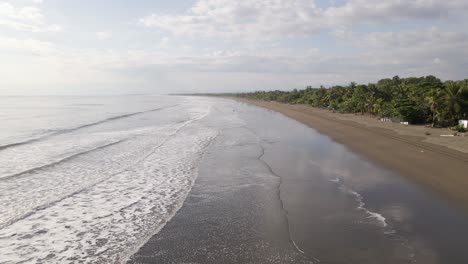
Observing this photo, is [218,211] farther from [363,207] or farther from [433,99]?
[433,99]

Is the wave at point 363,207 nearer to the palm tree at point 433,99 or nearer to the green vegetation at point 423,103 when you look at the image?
the green vegetation at point 423,103

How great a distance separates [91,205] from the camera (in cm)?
1086

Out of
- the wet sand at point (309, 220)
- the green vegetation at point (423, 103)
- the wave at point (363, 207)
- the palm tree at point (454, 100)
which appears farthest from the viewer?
the green vegetation at point (423, 103)

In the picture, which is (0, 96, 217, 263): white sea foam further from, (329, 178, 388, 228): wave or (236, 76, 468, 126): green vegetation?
(236, 76, 468, 126): green vegetation

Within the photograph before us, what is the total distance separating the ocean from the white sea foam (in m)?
0.04

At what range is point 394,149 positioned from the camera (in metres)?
20.2

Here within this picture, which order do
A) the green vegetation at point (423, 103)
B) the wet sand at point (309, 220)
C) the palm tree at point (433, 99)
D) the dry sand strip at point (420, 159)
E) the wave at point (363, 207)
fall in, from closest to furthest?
the wet sand at point (309, 220) < the wave at point (363, 207) < the dry sand strip at point (420, 159) < the green vegetation at point (423, 103) < the palm tree at point (433, 99)

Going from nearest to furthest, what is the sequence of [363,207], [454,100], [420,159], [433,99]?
[363,207] < [420,159] < [454,100] < [433,99]

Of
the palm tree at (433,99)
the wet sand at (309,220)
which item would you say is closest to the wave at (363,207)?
the wet sand at (309,220)

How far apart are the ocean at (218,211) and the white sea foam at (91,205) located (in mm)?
36

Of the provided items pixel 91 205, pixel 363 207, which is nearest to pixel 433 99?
pixel 363 207

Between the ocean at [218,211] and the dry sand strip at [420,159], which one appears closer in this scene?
the ocean at [218,211]

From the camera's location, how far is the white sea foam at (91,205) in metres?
7.84

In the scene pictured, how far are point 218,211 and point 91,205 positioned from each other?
392 cm
